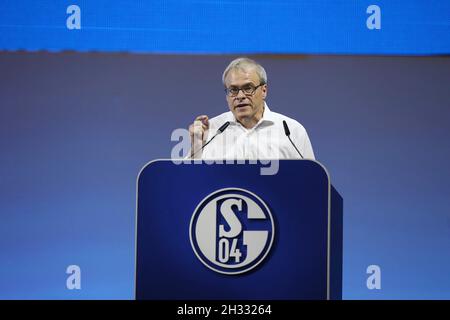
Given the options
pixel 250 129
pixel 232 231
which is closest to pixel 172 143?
pixel 250 129

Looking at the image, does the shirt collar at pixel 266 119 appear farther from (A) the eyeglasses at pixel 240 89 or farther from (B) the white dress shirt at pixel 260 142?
(A) the eyeglasses at pixel 240 89

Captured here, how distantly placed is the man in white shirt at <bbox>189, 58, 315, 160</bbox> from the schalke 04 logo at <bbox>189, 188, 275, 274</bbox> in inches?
23.6

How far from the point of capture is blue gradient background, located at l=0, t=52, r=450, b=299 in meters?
3.40

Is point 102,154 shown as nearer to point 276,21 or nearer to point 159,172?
point 276,21

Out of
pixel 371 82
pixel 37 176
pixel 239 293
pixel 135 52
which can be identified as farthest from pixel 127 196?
pixel 239 293

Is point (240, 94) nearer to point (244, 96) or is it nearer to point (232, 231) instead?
point (244, 96)

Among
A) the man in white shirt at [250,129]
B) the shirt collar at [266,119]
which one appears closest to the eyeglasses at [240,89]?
the man in white shirt at [250,129]

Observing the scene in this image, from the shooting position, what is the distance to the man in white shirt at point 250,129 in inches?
102

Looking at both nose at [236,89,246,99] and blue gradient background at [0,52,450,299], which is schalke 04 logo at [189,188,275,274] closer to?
nose at [236,89,246,99]

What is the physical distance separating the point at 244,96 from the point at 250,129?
5.2 inches

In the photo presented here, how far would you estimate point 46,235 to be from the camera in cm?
341

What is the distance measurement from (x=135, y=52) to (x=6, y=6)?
682mm

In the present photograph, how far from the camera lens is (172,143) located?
3398mm

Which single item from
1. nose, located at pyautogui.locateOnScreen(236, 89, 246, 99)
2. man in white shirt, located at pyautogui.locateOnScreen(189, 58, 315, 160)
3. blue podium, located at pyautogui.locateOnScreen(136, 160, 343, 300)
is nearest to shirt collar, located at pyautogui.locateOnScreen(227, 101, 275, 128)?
man in white shirt, located at pyautogui.locateOnScreen(189, 58, 315, 160)
